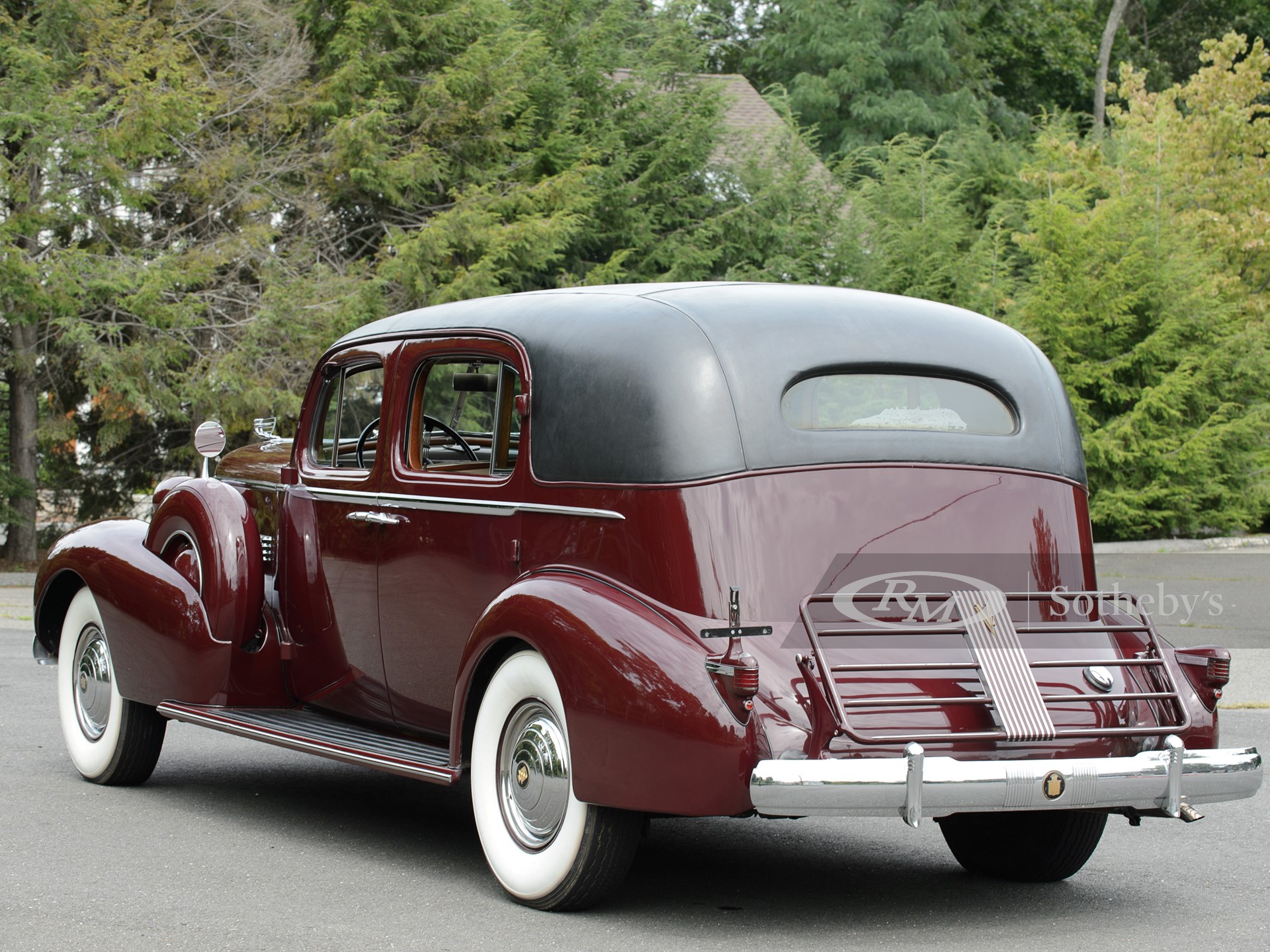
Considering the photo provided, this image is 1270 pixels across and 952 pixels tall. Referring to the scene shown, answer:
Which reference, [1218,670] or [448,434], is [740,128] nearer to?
[448,434]

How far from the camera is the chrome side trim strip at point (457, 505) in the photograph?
5000mm

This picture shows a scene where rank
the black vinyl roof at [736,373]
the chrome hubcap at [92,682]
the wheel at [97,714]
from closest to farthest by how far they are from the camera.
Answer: the black vinyl roof at [736,373] → the wheel at [97,714] → the chrome hubcap at [92,682]

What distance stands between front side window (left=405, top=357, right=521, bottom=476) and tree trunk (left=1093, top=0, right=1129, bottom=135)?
123 ft

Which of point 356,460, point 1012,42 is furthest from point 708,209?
point 1012,42

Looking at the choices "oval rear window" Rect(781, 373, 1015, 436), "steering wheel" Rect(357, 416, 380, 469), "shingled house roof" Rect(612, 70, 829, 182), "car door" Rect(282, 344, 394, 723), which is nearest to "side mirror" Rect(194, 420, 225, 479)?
"car door" Rect(282, 344, 394, 723)

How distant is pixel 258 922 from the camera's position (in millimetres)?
4527

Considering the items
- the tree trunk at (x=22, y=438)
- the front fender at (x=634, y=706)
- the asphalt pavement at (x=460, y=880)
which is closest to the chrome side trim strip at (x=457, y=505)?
the front fender at (x=634, y=706)

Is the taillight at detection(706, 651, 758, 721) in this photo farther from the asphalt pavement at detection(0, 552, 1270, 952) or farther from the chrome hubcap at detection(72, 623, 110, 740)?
the chrome hubcap at detection(72, 623, 110, 740)

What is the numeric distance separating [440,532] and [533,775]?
43.6 inches

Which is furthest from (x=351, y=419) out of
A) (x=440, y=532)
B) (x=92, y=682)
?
(x=92, y=682)

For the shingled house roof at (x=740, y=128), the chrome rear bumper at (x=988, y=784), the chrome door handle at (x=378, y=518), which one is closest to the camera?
the chrome rear bumper at (x=988, y=784)

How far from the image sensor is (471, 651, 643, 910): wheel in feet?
15.0

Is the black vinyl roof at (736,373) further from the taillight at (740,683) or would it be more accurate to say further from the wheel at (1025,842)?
the wheel at (1025,842)

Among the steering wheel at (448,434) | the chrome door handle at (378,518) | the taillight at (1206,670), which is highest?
the steering wheel at (448,434)
